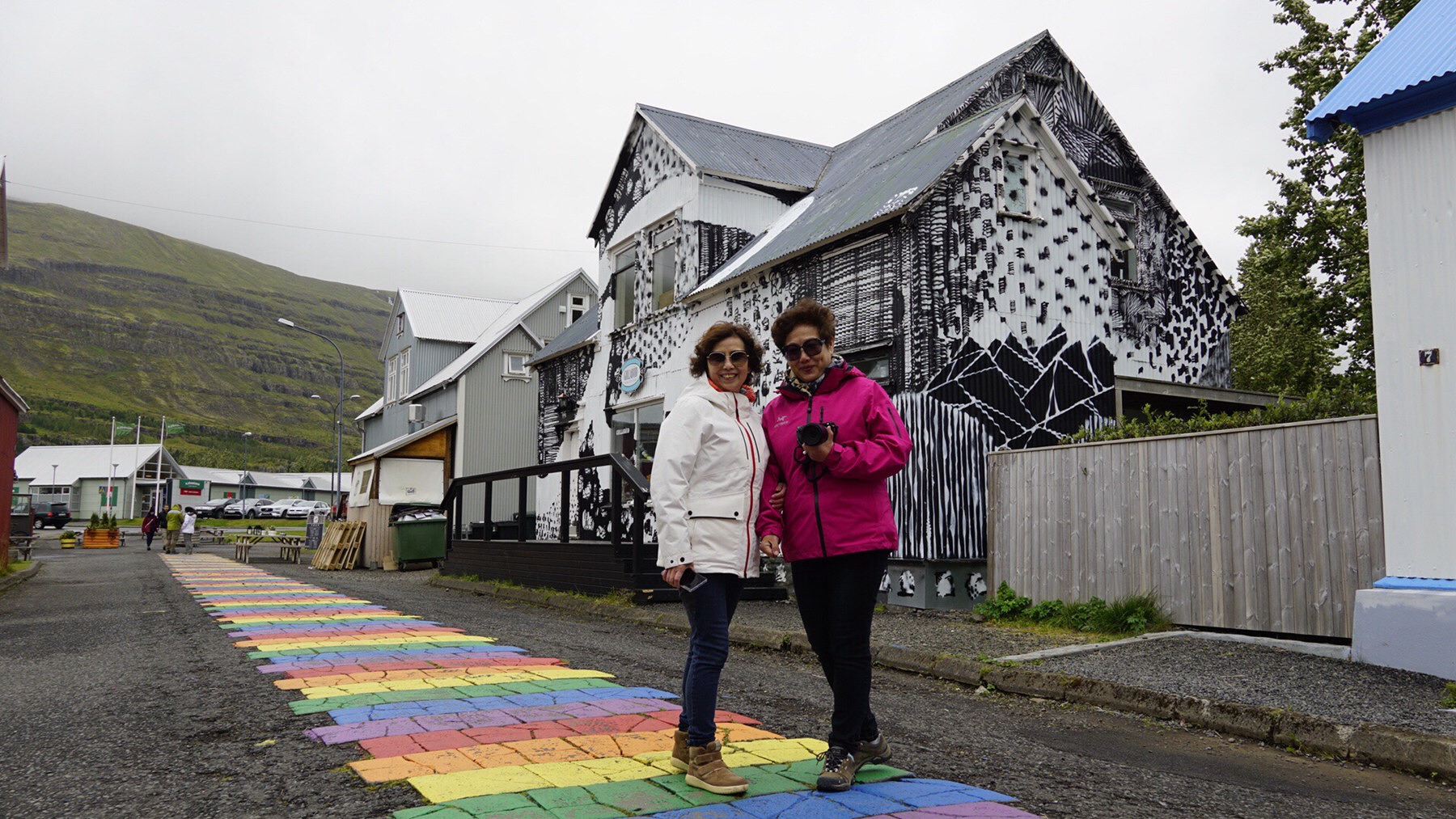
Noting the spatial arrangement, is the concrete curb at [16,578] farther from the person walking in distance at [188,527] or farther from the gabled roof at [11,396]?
the person walking in distance at [188,527]

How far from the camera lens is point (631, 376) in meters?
18.0

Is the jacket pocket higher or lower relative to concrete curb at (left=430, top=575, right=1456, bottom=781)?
higher

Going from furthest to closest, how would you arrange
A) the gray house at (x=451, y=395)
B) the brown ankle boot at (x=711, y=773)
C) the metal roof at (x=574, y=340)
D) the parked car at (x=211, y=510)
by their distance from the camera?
the parked car at (x=211, y=510)
the gray house at (x=451, y=395)
the metal roof at (x=574, y=340)
the brown ankle boot at (x=711, y=773)

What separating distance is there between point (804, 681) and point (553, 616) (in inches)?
210

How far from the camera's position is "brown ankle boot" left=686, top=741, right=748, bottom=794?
352 centimetres

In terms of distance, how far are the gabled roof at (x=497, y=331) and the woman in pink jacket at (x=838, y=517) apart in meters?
27.2

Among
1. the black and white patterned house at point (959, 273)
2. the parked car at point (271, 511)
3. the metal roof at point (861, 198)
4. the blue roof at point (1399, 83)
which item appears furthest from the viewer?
the parked car at point (271, 511)

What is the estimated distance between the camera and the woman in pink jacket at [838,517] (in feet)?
12.0

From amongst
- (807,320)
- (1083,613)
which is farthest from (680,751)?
Result: (1083,613)

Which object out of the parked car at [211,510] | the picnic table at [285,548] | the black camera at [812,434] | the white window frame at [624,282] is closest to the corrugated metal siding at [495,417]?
the picnic table at [285,548]

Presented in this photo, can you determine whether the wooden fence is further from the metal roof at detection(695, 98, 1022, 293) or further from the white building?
the metal roof at detection(695, 98, 1022, 293)

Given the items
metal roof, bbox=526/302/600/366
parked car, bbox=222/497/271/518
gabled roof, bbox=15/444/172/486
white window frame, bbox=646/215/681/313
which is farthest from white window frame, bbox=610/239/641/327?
gabled roof, bbox=15/444/172/486

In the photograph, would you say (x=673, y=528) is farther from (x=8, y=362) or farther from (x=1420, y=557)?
(x=8, y=362)

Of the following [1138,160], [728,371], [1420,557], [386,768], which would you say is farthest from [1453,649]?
[1138,160]
